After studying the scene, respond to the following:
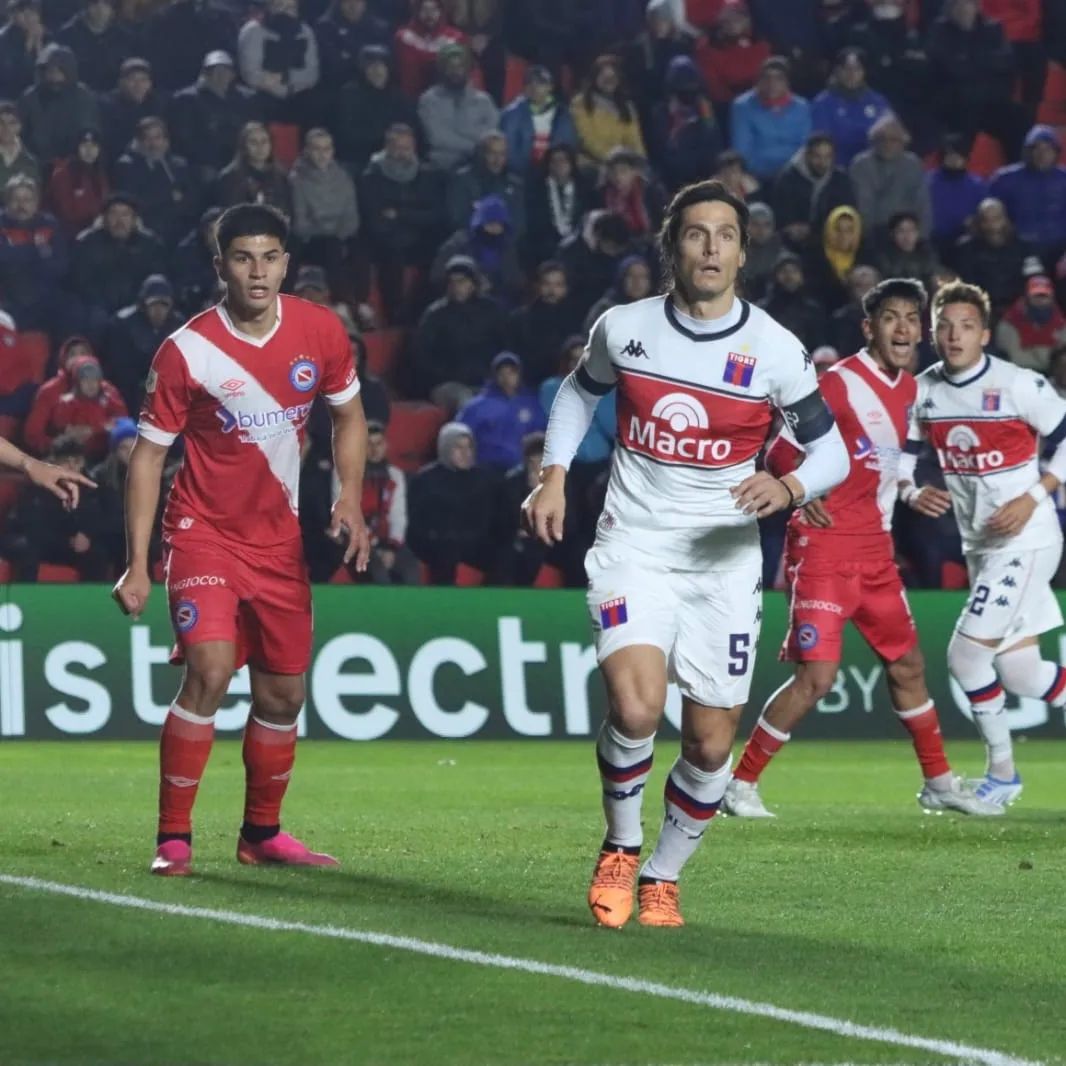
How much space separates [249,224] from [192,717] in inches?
66.9

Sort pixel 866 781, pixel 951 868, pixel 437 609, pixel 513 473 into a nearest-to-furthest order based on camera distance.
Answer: pixel 951 868 < pixel 866 781 < pixel 437 609 < pixel 513 473

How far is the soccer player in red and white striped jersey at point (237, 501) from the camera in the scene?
26.1ft

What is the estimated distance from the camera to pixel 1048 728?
16.4 m

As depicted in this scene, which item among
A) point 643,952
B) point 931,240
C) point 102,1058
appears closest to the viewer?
point 102,1058

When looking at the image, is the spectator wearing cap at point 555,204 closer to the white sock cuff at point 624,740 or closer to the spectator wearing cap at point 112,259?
the spectator wearing cap at point 112,259

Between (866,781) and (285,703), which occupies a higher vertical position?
(285,703)

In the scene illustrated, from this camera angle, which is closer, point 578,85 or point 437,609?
point 437,609

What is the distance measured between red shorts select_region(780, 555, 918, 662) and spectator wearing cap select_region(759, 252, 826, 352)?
7.15m

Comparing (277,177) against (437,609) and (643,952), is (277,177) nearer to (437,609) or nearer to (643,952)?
(437,609)

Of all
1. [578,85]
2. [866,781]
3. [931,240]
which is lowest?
[866,781]

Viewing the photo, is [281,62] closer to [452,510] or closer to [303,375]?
[452,510]

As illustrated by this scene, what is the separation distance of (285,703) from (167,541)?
72 centimetres

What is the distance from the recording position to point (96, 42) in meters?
18.7

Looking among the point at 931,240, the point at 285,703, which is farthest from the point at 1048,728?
the point at 285,703
